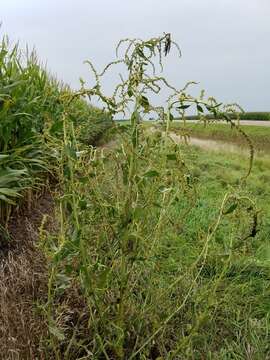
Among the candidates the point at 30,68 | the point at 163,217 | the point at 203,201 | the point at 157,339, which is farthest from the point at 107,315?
the point at 30,68

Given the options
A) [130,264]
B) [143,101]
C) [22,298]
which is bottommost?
[22,298]

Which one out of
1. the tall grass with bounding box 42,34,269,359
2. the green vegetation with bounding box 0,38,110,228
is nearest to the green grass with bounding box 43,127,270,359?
the tall grass with bounding box 42,34,269,359

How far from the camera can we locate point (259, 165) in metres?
8.26

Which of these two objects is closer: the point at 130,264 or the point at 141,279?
the point at 130,264

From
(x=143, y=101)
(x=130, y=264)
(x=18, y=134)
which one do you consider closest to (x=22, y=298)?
(x=130, y=264)

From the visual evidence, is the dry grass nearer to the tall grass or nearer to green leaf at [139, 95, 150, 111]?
the tall grass

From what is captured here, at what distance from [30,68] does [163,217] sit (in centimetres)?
346

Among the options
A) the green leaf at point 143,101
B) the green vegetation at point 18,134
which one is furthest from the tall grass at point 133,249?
the green vegetation at point 18,134

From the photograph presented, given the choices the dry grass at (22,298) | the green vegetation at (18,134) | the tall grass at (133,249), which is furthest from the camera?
the green vegetation at (18,134)

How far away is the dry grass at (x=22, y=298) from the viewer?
1.91m

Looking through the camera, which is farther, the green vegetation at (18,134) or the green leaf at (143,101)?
the green vegetation at (18,134)

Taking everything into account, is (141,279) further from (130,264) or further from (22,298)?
(22,298)

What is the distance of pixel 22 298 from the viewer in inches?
92.2

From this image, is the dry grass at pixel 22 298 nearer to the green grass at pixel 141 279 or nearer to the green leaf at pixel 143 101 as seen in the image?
the green grass at pixel 141 279
